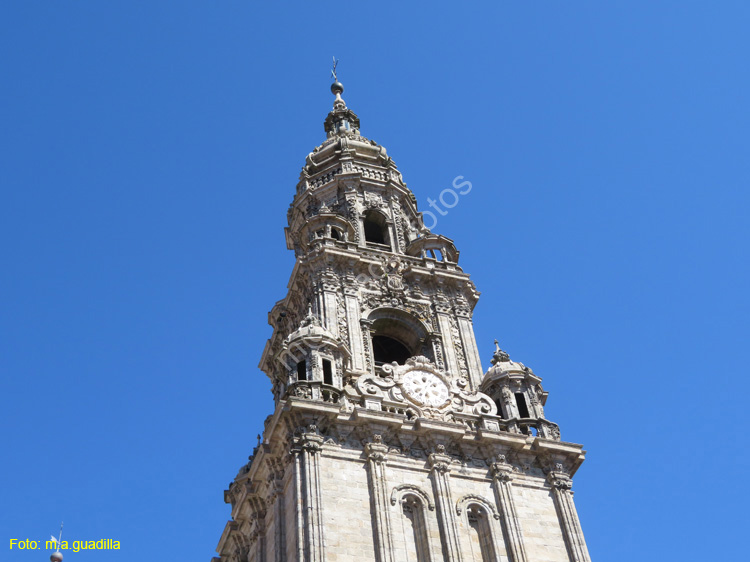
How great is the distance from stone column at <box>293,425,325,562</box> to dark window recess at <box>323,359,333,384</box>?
320 centimetres

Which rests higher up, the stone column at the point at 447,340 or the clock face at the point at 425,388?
the stone column at the point at 447,340

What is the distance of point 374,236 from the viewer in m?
54.7

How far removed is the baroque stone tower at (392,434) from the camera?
3584 centimetres

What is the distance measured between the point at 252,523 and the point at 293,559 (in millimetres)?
7858

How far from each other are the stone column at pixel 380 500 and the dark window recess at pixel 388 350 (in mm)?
9721

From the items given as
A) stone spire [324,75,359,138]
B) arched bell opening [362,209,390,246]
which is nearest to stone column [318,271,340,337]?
arched bell opening [362,209,390,246]

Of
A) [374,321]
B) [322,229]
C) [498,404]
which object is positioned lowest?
[498,404]

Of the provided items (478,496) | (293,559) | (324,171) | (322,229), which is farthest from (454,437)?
(324,171)

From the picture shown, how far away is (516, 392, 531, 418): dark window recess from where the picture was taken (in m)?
42.4

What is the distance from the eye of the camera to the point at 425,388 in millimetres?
41812

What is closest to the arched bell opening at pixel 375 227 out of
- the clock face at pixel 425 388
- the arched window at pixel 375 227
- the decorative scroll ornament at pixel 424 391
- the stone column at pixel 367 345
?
the arched window at pixel 375 227

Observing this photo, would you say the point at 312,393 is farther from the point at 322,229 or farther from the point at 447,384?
the point at 322,229

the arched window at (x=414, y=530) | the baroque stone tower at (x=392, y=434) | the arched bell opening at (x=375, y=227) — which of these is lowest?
the arched window at (x=414, y=530)

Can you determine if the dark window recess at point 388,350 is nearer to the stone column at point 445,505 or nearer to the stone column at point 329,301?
Answer: the stone column at point 329,301
